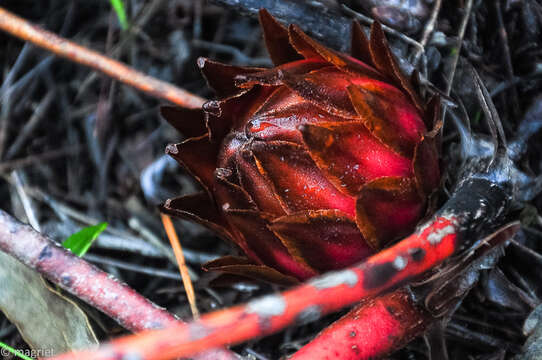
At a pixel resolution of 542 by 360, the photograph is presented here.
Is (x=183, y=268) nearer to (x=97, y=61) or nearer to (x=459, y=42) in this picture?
(x=97, y=61)

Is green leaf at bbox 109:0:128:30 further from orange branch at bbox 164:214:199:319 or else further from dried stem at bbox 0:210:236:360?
dried stem at bbox 0:210:236:360


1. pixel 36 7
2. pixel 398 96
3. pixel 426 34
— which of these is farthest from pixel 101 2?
pixel 398 96

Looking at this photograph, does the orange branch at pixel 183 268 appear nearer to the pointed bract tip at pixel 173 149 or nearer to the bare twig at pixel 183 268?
the bare twig at pixel 183 268

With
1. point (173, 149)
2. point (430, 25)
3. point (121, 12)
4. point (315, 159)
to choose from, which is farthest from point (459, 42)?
point (121, 12)

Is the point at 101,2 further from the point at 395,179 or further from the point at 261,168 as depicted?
the point at 395,179

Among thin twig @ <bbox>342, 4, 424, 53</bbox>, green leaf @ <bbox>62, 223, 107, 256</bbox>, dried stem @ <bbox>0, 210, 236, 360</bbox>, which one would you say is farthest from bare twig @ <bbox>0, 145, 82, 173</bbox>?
thin twig @ <bbox>342, 4, 424, 53</bbox>

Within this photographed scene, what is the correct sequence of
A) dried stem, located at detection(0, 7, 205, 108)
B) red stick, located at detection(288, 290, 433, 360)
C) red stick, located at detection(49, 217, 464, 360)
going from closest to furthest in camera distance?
1. red stick, located at detection(49, 217, 464, 360)
2. red stick, located at detection(288, 290, 433, 360)
3. dried stem, located at detection(0, 7, 205, 108)
